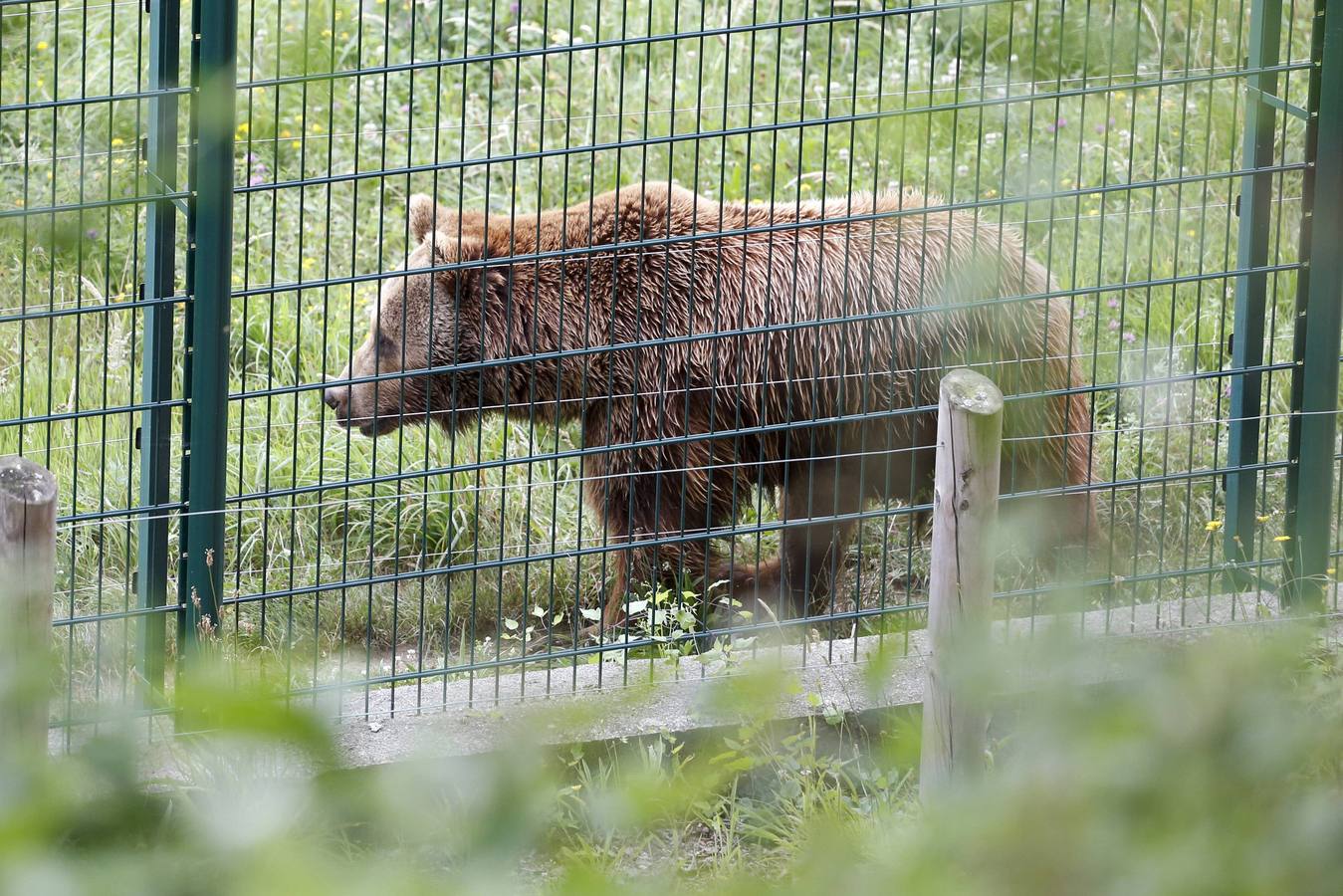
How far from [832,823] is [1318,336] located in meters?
4.02

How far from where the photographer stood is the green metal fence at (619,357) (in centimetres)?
431

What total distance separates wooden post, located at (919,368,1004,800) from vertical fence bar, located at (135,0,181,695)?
1.92 m

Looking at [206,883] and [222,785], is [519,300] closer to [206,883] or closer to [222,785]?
[222,785]

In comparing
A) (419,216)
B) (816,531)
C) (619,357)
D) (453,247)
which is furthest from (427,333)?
(816,531)

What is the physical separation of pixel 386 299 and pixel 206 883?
5088 millimetres

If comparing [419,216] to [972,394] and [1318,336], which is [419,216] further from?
[1318,336]

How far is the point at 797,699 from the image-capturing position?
4.72 meters

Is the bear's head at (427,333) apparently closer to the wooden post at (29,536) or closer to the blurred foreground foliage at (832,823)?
the wooden post at (29,536)

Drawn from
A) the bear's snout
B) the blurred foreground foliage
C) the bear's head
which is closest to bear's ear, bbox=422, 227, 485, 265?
the bear's head

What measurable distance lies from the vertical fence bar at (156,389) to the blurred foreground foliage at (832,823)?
2858 mm

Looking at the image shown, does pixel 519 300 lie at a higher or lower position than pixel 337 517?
higher

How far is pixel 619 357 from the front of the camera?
18.9 feet

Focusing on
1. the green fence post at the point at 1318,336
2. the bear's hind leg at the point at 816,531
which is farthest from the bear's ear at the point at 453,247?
the green fence post at the point at 1318,336

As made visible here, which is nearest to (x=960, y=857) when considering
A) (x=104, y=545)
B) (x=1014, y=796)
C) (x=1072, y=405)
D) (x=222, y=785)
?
(x=1014, y=796)
